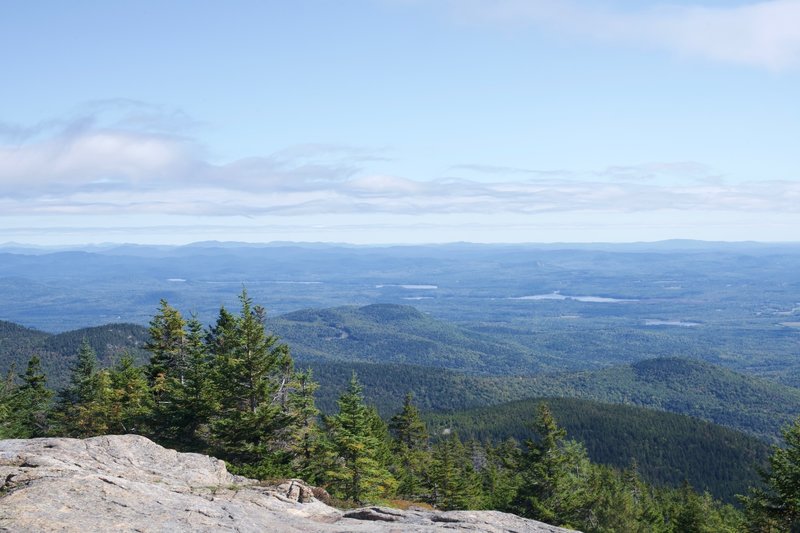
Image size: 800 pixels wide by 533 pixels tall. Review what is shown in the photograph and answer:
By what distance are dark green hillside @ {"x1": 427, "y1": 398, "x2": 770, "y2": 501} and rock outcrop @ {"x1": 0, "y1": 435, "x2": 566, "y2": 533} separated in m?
133

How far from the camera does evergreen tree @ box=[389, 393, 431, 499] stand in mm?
54219

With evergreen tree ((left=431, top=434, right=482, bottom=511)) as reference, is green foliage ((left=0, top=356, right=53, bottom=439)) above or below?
above

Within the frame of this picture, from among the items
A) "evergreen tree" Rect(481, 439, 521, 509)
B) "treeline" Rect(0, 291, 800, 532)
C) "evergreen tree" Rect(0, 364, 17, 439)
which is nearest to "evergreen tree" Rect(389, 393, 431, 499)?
"treeline" Rect(0, 291, 800, 532)

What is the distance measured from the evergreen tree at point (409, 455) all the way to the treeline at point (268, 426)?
0.27m

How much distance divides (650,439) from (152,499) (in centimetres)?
18499

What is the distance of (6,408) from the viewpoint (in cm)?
5181

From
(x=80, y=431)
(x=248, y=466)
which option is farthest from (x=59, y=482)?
(x=80, y=431)

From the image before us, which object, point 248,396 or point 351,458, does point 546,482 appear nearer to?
point 351,458

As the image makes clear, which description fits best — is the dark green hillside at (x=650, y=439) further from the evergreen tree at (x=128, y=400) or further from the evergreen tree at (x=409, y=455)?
the evergreen tree at (x=128, y=400)

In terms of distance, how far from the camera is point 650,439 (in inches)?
6816

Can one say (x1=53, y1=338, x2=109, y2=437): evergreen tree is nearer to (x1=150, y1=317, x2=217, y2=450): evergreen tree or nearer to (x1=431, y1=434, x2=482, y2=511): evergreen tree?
(x1=150, y1=317, x2=217, y2=450): evergreen tree

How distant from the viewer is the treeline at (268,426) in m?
33.6

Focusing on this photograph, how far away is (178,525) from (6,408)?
47741 millimetres

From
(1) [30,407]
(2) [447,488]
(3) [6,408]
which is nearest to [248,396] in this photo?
(2) [447,488]
